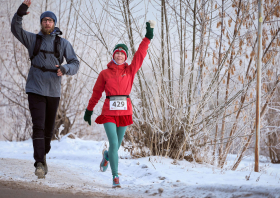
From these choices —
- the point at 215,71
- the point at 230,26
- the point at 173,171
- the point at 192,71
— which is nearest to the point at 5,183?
the point at 173,171

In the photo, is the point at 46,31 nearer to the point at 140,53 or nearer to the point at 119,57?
the point at 119,57

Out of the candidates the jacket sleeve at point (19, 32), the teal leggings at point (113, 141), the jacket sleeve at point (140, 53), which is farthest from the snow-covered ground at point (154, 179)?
the jacket sleeve at point (19, 32)

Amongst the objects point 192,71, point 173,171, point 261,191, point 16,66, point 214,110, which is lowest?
point 173,171

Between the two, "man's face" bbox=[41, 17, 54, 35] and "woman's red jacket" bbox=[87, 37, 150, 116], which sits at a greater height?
"man's face" bbox=[41, 17, 54, 35]

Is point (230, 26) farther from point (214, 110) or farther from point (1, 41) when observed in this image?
point (1, 41)

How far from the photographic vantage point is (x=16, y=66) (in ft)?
33.3

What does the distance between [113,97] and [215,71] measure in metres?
2.76

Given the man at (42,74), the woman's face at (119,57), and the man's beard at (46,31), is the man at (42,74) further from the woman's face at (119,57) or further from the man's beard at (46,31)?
the woman's face at (119,57)

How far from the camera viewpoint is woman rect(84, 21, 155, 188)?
340cm

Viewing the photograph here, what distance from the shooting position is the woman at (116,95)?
3.40 m

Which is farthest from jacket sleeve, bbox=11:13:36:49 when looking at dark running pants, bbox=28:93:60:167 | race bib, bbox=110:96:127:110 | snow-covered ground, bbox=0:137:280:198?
snow-covered ground, bbox=0:137:280:198

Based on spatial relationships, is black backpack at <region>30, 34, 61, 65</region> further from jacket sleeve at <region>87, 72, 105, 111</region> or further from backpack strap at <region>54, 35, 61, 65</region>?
jacket sleeve at <region>87, 72, 105, 111</region>

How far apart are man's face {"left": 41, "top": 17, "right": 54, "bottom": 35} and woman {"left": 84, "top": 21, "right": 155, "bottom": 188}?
87 cm

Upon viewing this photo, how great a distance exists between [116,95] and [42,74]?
95 centimetres
